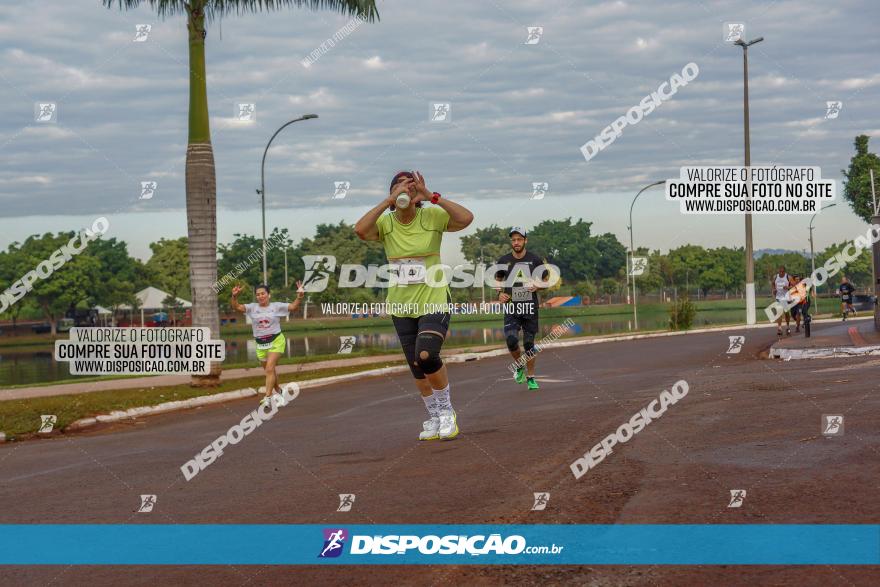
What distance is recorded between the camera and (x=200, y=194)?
18.4 m

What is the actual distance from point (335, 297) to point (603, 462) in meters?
80.6

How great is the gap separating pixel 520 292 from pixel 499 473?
7207 millimetres

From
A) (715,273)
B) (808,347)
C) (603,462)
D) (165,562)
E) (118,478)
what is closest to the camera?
(165,562)

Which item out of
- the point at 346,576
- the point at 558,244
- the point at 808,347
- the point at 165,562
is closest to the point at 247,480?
the point at 165,562

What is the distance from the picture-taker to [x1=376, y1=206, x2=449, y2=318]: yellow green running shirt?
845cm

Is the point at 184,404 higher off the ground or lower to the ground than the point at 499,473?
lower

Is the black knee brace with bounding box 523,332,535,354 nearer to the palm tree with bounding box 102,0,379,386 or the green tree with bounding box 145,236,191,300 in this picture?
the palm tree with bounding box 102,0,379,386

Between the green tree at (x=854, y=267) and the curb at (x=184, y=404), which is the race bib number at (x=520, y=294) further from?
the green tree at (x=854, y=267)

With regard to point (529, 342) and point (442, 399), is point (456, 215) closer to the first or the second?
point (442, 399)

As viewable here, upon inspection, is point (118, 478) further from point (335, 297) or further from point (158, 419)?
point (335, 297)

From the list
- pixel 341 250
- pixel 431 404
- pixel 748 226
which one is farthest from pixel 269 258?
pixel 431 404

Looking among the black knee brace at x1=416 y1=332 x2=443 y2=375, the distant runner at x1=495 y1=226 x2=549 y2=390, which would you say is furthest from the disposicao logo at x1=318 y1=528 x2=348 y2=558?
the distant runner at x1=495 y1=226 x2=549 y2=390

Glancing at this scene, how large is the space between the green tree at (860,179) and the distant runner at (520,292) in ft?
213

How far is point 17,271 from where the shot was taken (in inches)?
3770
